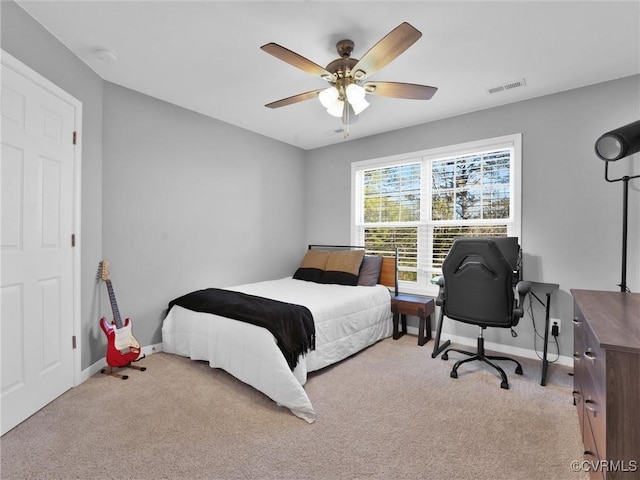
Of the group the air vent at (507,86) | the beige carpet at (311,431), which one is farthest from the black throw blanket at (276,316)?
the air vent at (507,86)

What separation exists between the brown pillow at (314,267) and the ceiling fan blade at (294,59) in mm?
2441

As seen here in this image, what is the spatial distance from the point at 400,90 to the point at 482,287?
1.64 m

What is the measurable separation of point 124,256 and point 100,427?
1.51m

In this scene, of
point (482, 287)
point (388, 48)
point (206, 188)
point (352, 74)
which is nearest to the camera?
point (388, 48)

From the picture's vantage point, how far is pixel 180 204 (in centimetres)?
345

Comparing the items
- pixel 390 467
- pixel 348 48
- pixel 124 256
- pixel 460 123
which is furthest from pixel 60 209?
pixel 460 123

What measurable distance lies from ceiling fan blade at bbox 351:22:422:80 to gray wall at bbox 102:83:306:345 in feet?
7.01

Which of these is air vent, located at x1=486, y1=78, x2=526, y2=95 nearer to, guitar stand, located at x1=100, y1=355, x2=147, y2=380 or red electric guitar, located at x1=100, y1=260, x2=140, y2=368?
red electric guitar, located at x1=100, y1=260, x2=140, y2=368

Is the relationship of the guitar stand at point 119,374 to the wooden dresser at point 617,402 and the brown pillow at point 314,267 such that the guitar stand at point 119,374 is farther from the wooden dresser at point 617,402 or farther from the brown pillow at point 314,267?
the wooden dresser at point 617,402

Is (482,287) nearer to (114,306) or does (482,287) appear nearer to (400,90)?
(400,90)

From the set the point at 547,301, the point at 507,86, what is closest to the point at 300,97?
the point at 507,86

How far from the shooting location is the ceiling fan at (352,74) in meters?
1.87

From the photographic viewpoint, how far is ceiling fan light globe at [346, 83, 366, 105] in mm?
2263

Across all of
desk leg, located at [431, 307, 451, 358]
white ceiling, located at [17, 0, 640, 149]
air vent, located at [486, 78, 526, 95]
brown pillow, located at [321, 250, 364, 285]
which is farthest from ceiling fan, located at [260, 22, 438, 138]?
desk leg, located at [431, 307, 451, 358]
